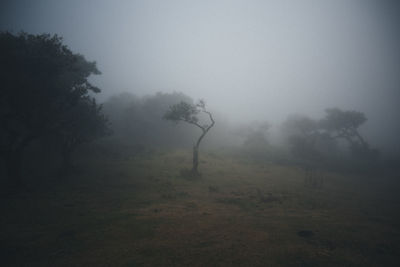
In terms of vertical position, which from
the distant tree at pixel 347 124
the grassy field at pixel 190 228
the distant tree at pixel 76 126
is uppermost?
the distant tree at pixel 347 124

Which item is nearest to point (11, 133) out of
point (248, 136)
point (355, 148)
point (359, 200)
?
point (359, 200)

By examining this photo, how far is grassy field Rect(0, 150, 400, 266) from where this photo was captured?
634cm

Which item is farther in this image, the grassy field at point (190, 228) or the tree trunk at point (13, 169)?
the tree trunk at point (13, 169)

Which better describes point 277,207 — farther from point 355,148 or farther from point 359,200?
point 355,148

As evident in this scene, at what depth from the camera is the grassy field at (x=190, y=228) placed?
20.8ft

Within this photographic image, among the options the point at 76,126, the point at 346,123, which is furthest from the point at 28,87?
the point at 346,123

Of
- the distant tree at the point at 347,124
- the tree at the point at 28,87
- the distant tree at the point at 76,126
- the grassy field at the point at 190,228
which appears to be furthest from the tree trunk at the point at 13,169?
the distant tree at the point at 347,124

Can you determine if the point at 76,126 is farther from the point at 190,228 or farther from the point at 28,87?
the point at 190,228

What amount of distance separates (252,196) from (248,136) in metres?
44.3

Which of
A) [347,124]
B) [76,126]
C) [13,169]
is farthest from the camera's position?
[347,124]

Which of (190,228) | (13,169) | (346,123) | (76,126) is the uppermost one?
(346,123)

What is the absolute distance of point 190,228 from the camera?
860 centimetres

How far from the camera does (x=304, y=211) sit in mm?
11672

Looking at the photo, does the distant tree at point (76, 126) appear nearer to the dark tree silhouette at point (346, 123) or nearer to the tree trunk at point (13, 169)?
the tree trunk at point (13, 169)
